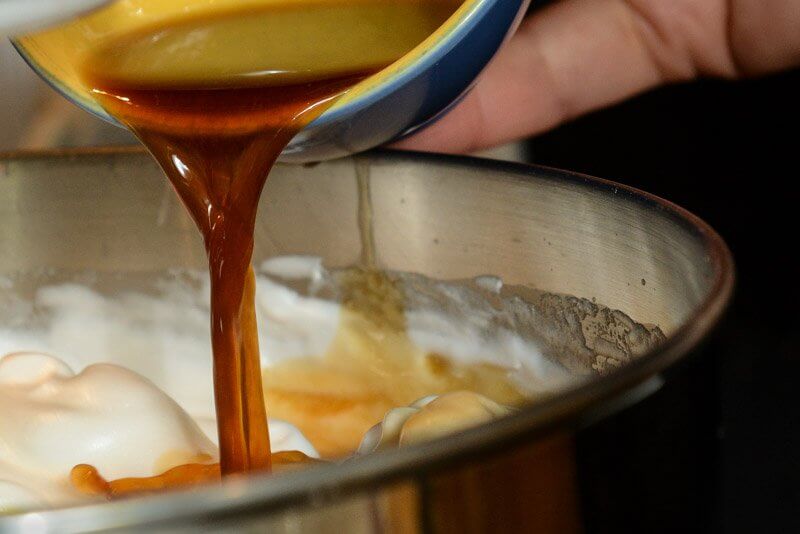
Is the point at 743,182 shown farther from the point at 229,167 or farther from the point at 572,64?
the point at 229,167

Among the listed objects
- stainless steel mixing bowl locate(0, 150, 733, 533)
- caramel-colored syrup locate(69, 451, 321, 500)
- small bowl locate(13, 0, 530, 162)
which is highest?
small bowl locate(13, 0, 530, 162)

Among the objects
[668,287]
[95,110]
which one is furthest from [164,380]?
[668,287]

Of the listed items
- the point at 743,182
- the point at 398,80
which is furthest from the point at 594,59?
the point at 398,80

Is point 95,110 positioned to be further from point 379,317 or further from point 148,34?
point 379,317

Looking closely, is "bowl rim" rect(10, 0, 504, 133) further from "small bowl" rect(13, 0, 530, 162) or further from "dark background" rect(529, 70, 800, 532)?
"dark background" rect(529, 70, 800, 532)

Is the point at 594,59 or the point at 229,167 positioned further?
the point at 594,59

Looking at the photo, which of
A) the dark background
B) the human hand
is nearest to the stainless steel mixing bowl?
the human hand

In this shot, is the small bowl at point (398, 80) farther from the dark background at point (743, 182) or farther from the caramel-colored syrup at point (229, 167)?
the dark background at point (743, 182)
